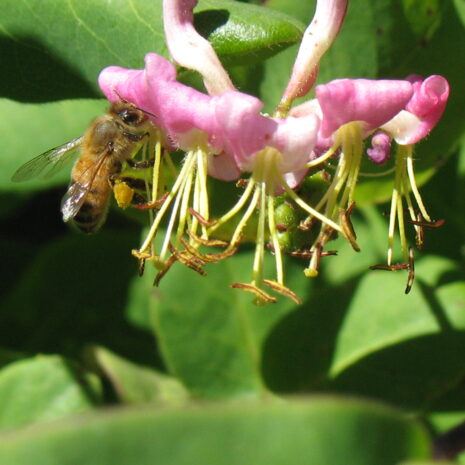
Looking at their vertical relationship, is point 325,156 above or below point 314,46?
below

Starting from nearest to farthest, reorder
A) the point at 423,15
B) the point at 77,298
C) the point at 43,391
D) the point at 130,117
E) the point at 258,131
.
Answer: the point at 258,131 < the point at 130,117 < the point at 423,15 < the point at 43,391 < the point at 77,298

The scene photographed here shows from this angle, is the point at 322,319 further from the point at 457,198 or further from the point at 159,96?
the point at 159,96

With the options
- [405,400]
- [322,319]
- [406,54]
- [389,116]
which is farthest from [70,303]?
[389,116]

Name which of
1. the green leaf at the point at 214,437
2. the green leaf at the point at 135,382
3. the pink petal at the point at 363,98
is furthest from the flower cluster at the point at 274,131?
the green leaf at the point at 135,382

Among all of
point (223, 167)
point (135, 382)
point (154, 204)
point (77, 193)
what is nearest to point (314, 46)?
point (223, 167)

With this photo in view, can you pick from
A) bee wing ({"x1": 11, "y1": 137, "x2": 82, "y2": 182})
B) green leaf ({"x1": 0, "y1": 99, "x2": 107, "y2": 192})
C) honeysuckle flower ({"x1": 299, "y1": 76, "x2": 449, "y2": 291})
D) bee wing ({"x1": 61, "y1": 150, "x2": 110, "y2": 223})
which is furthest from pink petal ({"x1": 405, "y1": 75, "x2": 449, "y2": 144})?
green leaf ({"x1": 0, "y1": 99, "x2": 107, "y2": 192})

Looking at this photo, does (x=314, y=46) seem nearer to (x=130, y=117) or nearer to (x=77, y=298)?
(x=130, y=117)
